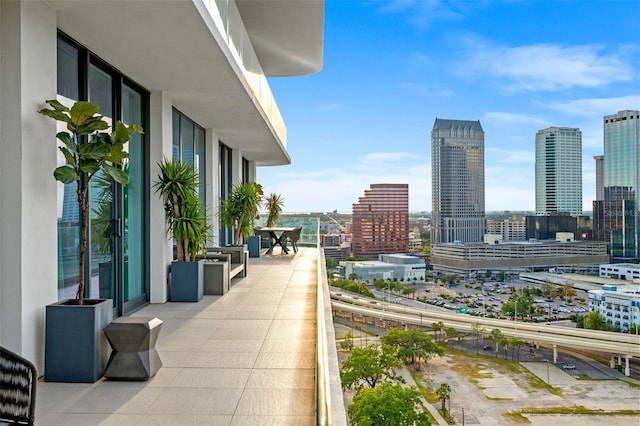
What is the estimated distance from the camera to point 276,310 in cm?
667

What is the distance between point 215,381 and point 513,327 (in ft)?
135

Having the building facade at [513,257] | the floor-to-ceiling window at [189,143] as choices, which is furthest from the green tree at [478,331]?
the floor-to-ceiling window at [189,143]

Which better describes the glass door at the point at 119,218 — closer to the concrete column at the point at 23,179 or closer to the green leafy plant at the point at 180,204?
the green leafy plant at the point at 180,204

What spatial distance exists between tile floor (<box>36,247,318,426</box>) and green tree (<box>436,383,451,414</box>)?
102ft

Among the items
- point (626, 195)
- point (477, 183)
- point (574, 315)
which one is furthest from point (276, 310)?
point (477, 183)

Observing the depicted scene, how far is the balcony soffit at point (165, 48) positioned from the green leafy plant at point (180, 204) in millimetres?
1214

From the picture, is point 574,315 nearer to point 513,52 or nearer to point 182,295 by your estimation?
point 182,295

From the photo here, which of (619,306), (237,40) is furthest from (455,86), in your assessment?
(237,40)

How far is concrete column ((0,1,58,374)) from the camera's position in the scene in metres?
3.68

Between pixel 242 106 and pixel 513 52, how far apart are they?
435 feet

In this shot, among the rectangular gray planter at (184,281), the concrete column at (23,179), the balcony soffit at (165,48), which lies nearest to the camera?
the concrete column at (23,179)

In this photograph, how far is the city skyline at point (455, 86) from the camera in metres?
87.2

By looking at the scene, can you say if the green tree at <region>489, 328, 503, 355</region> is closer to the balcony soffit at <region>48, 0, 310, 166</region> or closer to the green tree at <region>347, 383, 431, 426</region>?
the green tree at <region>347, 383, 431, 426</region>

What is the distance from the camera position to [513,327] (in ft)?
131
